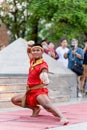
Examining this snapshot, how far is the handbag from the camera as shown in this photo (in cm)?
1466

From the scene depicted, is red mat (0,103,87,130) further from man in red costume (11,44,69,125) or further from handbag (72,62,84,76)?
handbag (72,62,84,76)

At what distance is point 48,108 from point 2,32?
17.3 metres

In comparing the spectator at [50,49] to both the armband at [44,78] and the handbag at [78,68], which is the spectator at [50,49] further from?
the armband at [44,78]

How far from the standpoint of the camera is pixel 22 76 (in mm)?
12641

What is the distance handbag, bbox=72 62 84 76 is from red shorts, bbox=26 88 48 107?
5.37 m

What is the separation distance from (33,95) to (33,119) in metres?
0.47

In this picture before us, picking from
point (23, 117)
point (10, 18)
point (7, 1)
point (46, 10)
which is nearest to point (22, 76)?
point (23, 117)

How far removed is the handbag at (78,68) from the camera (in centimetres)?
1466

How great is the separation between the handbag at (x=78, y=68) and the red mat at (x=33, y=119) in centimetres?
349

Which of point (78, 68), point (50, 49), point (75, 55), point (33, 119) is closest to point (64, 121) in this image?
point (33, 119)

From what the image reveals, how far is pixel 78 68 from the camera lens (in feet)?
48.3

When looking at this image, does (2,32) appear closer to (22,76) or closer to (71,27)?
(71,27)

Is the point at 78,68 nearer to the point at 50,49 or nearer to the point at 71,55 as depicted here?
the point at 71,55

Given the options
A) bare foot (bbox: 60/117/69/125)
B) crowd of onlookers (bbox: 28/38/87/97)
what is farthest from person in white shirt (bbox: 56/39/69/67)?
bare foot (bbox: 60/117/69/125)
